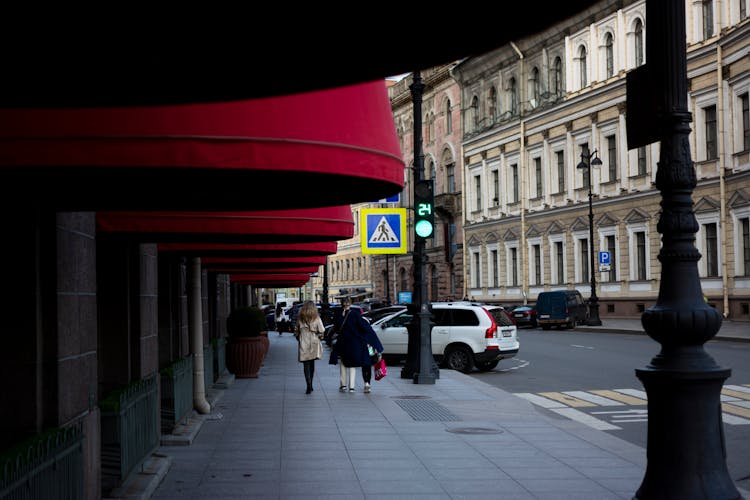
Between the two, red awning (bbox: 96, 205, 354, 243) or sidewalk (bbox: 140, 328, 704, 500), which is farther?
red awning (bbox: 96, 205, 354, 243)

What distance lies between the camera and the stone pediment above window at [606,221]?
173 feet

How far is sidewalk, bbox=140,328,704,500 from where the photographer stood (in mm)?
9250

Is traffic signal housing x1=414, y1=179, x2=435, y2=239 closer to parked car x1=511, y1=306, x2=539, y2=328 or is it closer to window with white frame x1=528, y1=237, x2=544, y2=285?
parked car x1=511, y1=306, x2=539, y2=328

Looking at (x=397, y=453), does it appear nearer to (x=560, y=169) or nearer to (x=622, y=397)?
(x=622, y=397)

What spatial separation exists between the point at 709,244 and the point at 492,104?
2463cm

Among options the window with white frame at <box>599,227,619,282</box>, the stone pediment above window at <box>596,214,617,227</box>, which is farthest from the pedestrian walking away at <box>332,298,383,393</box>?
the stone pediment above window at <box>596,214,617,227</box>

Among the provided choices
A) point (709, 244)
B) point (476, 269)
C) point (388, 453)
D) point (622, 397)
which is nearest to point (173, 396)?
point (388, 453)

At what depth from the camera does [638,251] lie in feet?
167

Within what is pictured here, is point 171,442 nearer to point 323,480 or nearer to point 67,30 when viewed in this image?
point 323,480

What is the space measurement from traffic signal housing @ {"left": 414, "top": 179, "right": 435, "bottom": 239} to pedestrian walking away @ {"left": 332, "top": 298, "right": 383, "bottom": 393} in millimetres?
2034

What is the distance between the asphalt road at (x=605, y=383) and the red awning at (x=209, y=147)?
18.2 ft

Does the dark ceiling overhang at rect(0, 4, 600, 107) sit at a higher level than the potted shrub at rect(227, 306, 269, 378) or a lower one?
higher

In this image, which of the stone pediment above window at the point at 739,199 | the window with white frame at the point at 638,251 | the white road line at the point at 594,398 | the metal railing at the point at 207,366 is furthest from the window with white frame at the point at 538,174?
the metal railing at the point at 207,366

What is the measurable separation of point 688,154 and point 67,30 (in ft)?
15.6
